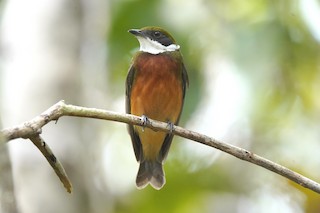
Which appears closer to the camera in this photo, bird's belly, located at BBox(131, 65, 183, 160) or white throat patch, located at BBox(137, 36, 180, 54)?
bird's belly, located at BBox(131, 65, 183, 160)

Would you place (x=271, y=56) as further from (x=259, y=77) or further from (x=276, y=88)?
(x=276, y=88)

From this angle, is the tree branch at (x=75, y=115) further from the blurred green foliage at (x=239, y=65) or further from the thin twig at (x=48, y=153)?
the blurred green foliage at (x=239, y=65)

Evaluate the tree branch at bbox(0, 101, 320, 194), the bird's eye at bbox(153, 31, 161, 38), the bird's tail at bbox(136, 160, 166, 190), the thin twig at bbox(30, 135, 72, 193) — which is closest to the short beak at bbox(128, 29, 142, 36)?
the bird's eye at bbox(153, 31, 161, 38)

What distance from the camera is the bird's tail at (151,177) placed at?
417 centimetres

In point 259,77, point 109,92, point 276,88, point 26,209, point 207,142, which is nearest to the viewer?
point 207,142

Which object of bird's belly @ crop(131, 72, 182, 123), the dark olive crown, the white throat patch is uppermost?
the dark olive crown

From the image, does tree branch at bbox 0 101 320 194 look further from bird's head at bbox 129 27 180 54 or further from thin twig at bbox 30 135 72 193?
bird's head at bbox 129 27 180 54

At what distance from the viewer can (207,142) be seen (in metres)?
2.24

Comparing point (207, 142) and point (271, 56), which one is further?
point (271, 56)

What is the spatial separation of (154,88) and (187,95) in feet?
0.96

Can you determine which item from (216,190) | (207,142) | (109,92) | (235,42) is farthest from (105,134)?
(207,142)

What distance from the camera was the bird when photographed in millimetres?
4148

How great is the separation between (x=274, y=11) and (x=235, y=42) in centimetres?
32

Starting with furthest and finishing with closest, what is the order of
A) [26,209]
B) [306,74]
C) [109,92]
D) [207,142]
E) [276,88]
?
[109,92] < [276,88] < [306,74] < [26,209] < [207,142]
